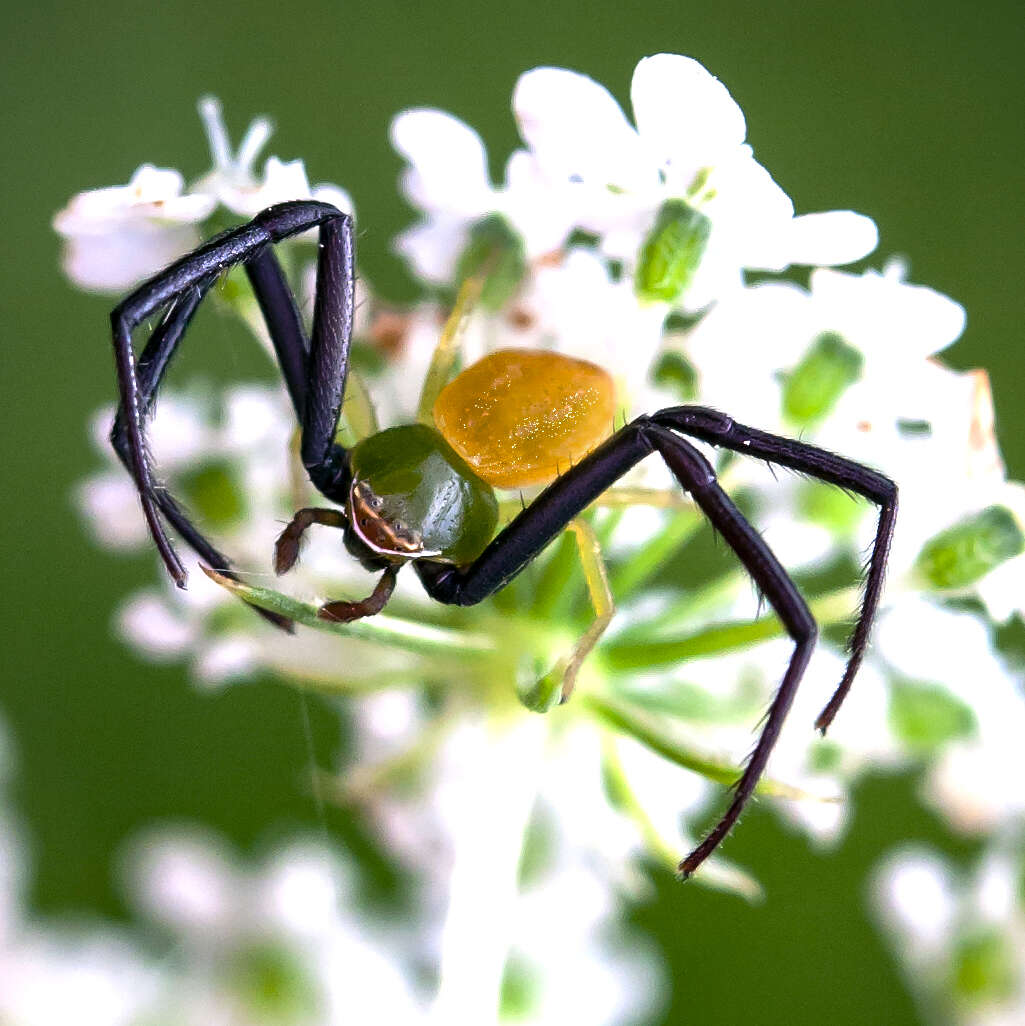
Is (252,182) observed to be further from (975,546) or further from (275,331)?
(975,546)

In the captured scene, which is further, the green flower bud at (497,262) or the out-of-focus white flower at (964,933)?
the out-of-focus white flower at (964,933)

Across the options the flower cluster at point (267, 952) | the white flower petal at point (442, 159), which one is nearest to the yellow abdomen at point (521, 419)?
the white flower petal at point (442, 159)

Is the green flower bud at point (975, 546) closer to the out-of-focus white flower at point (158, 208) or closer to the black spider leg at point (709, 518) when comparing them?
the black spider leg at point (709, 518)

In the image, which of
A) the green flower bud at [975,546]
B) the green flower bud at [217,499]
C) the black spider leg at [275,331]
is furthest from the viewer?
the green flower bud at [217,499]

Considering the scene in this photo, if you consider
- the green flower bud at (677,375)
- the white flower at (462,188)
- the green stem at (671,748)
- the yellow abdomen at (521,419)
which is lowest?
the green stem at (671,748)

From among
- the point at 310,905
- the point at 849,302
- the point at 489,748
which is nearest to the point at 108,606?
the point at 310,905

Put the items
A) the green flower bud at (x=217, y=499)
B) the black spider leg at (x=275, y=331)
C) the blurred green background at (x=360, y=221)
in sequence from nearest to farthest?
the black spider leg at (x=275, y=331) → the green flower bud at (x=217, y=499) → the blurred green background at (x=360, y=221)

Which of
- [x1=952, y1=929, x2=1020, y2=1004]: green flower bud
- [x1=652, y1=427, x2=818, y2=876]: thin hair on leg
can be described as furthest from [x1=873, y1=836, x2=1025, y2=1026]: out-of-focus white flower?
[x1=652, y1=427, x2=818, y2=876]: thin hair on leg
